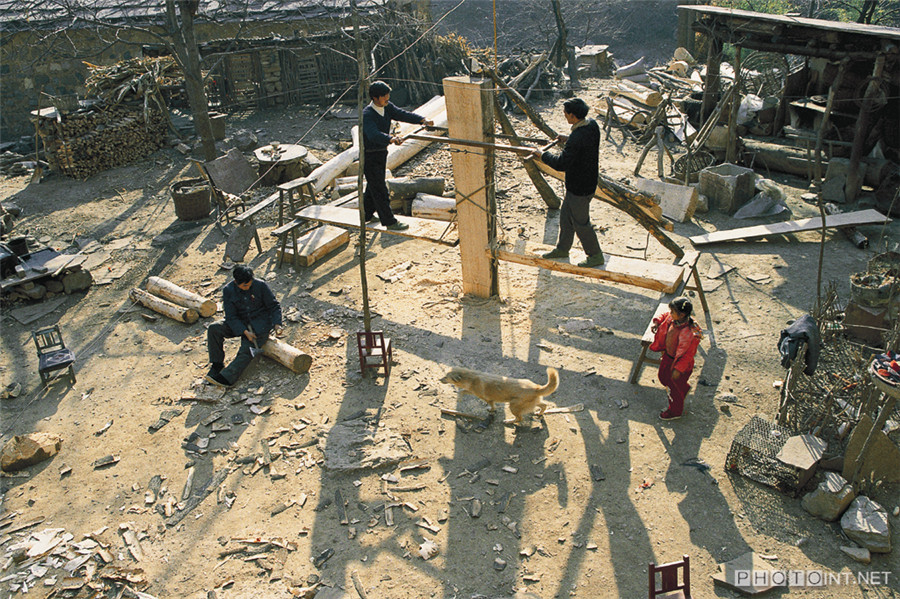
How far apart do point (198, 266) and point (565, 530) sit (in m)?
7.56

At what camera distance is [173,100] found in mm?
17766

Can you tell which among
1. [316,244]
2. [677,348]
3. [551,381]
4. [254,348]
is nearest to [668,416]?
[677,348]

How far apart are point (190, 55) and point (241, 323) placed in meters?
8.09

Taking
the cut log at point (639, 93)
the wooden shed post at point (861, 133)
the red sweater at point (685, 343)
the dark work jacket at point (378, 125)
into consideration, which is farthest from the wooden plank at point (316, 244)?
the cut log at point (639, 93)

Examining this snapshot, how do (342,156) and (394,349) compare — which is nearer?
(394,349)

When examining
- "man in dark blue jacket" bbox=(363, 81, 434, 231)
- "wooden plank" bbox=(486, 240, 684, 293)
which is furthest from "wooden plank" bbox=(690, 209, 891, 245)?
"man in dark blue jacket" bbox=(363, 81, 434, 231)

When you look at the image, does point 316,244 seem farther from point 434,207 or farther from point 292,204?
point 434,207

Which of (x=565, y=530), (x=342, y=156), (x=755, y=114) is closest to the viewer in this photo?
(x=565, y=530)

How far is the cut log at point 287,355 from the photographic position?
7.09m

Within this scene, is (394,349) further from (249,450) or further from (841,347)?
(841,347)

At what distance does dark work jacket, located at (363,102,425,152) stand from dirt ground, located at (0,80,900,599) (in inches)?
84.1

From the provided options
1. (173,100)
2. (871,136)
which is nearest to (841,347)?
(871,136)

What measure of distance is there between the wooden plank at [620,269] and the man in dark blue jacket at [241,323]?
3.02 meters

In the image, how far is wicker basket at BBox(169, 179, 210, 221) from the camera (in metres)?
11.4
